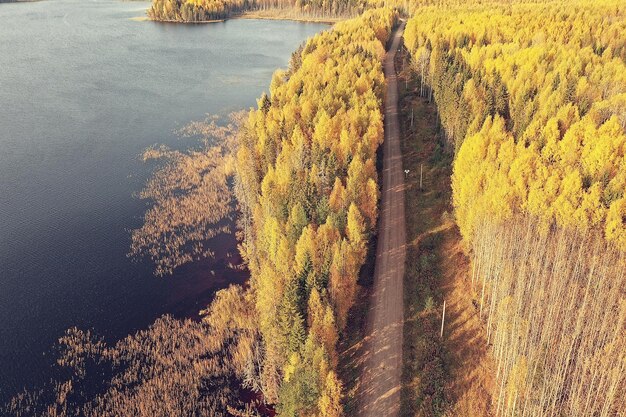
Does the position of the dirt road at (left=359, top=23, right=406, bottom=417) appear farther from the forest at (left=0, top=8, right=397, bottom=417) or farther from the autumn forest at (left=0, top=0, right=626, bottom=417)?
the forest at (left=0, top=8, right=397, bottom=417)

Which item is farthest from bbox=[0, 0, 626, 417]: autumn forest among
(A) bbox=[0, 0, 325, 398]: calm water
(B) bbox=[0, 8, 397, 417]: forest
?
(A) bbox=[0, 0, 325, 398]: calm water

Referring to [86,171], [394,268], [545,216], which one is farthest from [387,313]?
[86,171]

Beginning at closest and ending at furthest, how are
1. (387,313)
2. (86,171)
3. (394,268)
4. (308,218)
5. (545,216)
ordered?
(545,216)
(387,313)
(308,218)
(394,268)
(86,171)

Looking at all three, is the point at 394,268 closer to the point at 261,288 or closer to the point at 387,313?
the point at 387,313

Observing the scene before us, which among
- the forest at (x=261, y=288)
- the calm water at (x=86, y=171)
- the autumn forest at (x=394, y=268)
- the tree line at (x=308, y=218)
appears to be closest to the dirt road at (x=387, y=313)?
the autumn forest at (x=394, y=268)

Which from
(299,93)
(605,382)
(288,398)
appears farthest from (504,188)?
(299,93)

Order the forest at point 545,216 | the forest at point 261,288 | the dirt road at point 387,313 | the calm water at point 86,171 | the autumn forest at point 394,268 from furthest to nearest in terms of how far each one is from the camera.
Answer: the calm water at point 86,171 < the forest at point 261,288 < the dirt road at point 387,313 < the autumn forest at point 394,268 < the forest at point 545,216

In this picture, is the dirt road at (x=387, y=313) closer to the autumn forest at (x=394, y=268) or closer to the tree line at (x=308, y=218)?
the autumn forest at (x=394, y=268)
